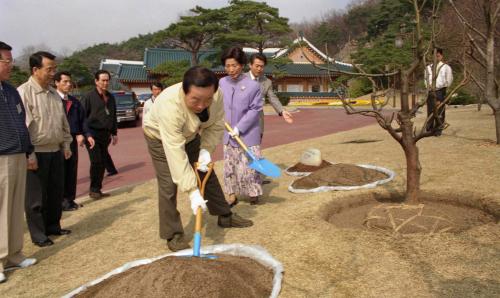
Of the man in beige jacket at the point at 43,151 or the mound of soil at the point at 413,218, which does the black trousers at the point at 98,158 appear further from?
the mound of soil at the point at 413,218

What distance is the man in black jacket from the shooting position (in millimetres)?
5891

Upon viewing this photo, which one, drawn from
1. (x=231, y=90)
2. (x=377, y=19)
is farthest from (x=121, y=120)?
(x=377, y=19)

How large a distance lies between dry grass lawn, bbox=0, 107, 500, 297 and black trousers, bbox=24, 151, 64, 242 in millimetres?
189

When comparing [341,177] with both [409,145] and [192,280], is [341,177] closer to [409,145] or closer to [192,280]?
[409,145]

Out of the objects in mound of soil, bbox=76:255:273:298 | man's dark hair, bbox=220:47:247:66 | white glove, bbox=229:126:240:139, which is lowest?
mound of soil, bbox=76:255:273:298

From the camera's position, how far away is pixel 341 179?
5.31 meters

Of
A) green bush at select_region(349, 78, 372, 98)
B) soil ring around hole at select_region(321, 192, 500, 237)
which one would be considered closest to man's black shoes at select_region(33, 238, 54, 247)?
soil ring around hole at select_region(321, 192, 500, 237)

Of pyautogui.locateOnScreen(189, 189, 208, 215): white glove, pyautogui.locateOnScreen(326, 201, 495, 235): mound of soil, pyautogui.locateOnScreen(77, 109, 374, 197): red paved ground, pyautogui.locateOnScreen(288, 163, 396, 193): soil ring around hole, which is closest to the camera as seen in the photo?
pyautogui.locateOnScreen(189, 189, 208, 215): white glove

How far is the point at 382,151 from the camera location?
761 centimetres

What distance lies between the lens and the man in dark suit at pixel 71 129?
5.30m

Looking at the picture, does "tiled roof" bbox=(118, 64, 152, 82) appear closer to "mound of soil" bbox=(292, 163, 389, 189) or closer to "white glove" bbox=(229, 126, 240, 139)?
"mound of soil" bbox=(292, 163, 389, 189)

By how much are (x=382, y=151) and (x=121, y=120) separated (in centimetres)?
1578

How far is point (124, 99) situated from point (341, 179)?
1816cm

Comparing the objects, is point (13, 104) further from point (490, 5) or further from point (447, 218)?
point (490, 5)
